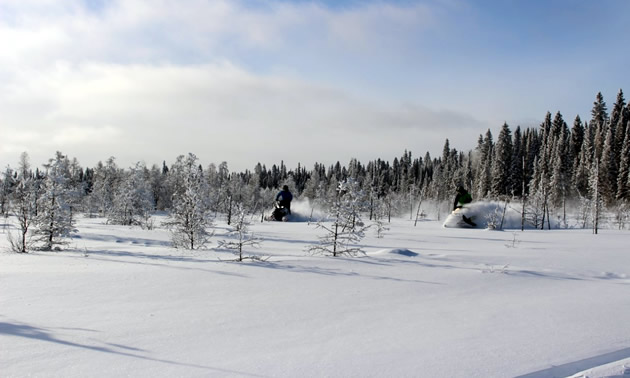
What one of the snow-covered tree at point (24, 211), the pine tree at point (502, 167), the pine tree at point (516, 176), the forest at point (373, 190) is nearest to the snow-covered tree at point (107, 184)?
the forest at point (373, 190)

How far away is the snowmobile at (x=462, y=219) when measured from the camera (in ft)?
108

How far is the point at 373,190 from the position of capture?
50094mm

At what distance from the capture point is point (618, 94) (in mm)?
67812

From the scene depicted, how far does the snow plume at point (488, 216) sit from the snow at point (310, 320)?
22.7 metres

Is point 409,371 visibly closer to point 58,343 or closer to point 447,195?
point 58,343

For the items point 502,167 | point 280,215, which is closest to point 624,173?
point 502,167

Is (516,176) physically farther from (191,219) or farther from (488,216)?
(191,219)

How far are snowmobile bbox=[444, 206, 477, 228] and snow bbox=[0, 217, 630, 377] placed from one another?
74.0 ft

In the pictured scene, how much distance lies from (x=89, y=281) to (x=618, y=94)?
85.7 m

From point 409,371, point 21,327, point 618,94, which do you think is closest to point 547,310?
point 409,371

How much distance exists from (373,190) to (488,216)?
19011 mm

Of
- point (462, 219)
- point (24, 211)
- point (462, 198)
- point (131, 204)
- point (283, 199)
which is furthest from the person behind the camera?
point (283, 199)

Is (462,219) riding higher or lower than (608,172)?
lower

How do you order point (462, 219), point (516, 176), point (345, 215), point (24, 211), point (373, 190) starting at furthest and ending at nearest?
point (516, 176)
point (373, 190)
point (462, 219)
point (24, 211)
point (345, 215)
